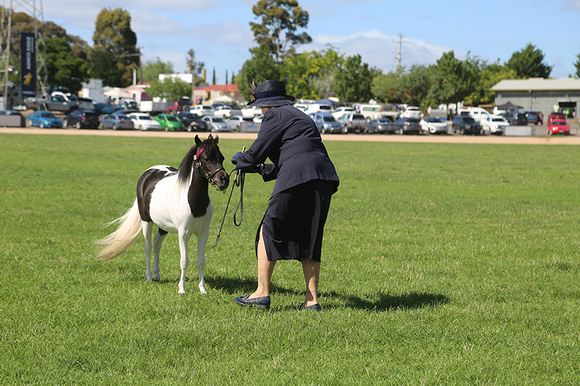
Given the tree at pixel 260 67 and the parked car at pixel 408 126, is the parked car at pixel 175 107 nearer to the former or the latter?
the tree at pixel 260 67

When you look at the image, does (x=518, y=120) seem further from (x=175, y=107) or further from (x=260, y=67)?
(x=175, y=107)

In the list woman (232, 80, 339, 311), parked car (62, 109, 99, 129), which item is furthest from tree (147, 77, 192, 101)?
woman (232, 80, 339, 311)

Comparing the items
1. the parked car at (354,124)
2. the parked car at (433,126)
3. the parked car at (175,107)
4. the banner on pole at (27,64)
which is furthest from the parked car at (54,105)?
the parked car at (433,126)

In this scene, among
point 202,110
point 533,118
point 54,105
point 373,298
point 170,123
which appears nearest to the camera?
point 373,298

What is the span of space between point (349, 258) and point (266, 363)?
439 centimetres

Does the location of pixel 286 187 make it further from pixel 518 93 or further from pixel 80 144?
pixel 518 93

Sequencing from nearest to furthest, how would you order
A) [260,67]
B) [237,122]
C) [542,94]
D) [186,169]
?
[186,169] < [237,122] < [260,67] < [542,94]

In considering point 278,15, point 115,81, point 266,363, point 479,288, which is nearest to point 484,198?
point 479,288

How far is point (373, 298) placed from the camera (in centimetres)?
716

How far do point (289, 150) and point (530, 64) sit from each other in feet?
432

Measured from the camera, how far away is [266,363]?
→ 506 centimetres

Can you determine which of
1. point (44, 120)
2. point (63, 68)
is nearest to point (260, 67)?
point (63, 68)

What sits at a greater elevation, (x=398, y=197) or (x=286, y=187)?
(x=286, y=187)

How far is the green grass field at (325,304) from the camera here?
4992 mm
